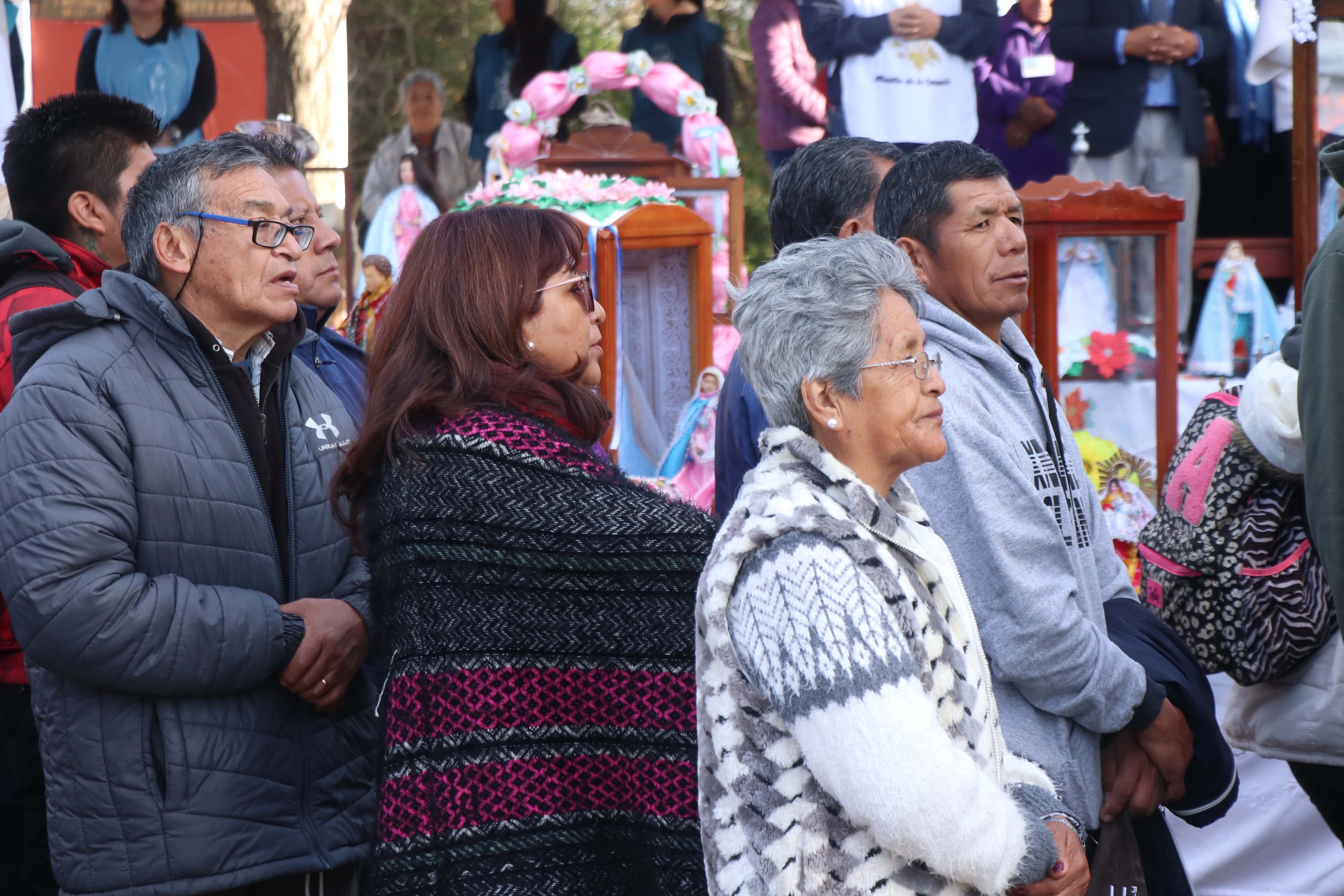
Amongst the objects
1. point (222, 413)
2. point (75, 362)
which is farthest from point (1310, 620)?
point (75, 362)

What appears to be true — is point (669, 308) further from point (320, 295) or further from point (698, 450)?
point (320, 295)

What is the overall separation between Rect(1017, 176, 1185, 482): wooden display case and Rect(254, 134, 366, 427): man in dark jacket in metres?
2.38

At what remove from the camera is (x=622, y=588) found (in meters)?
1.98

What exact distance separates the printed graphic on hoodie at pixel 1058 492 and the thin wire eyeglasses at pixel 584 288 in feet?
2.54

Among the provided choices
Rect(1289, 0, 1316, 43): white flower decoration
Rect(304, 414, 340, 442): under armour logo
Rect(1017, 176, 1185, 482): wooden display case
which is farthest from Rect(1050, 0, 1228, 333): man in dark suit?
Rect(304, 414, 340, 442): under armour logo

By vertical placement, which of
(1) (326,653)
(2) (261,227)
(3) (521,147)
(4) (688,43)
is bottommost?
(1) (326,653)

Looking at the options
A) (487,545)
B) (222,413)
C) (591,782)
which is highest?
(222,413)

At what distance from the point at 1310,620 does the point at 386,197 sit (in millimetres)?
7221

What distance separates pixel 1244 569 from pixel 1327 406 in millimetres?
653

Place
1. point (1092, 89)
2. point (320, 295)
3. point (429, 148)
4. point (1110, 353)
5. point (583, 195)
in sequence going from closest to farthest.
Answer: point (320, 295) < point (1110, 353) < point (583, 195) < point (1092, 89) < point (429, 148)

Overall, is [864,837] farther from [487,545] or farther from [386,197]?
[386,197]

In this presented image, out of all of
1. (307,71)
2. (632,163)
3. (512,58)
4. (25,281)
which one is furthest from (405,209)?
(25,281)

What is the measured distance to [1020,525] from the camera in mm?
2172

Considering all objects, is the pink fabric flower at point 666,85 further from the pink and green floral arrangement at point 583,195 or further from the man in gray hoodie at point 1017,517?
the man in gray hoodie at point 1017,517
